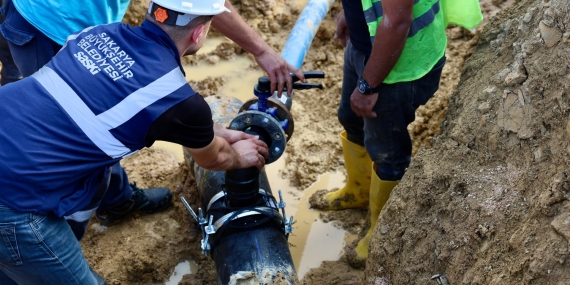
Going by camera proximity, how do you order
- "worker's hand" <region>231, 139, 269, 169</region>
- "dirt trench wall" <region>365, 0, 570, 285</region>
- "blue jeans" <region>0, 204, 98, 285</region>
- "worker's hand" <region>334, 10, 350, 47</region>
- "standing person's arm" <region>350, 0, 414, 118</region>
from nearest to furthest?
"dirt trench wall" <region>365, 0, 570, 285</region> → "blue jeans" <region>0, 204, 98, 285</region> → "standing person's arm" <region>350, 0, 414, 118</region> → "worker's hand" <region>231, 139, 269, 169</region> → "worker's hand" <region>334, 10, 350, 47</region>

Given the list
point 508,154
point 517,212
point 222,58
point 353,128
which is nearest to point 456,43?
point 353,128

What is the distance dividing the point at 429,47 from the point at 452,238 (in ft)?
3.01

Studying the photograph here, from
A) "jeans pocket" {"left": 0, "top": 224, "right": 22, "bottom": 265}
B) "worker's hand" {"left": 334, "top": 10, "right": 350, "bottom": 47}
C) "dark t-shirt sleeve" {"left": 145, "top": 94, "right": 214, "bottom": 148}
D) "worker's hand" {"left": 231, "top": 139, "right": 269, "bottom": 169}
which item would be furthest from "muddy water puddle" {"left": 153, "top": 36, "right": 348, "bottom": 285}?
"dark t-shirt sleeve" {"left": 145, "top": 94, "right": 214, "bottom": 148}

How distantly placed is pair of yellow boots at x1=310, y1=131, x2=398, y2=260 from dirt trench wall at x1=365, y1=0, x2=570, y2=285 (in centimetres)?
48

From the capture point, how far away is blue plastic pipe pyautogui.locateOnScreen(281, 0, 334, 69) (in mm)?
3334

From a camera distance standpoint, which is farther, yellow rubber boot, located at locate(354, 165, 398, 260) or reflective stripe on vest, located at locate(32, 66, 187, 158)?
yellow rubber boot, located at locate(354, 165, 398, 260)

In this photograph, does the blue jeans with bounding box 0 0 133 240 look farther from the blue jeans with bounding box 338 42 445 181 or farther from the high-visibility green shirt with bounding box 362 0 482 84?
the high-visibility green shirt with bounding box 362 0 482 84

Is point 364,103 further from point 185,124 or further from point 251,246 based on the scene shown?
point 185,124

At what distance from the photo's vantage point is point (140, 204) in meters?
3.45

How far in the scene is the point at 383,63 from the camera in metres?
2.50

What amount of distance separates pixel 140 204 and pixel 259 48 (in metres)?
1.29

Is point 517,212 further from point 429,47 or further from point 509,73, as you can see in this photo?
point 429,47

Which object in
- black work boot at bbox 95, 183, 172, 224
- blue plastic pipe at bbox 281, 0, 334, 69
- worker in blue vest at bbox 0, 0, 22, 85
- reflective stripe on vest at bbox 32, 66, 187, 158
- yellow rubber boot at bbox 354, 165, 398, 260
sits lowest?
black work boot at bbox 95, 183, 172, 224

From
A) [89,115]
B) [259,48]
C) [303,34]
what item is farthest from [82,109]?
[303,34]
